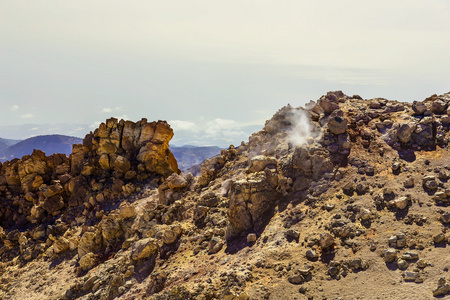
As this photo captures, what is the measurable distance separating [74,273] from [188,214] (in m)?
10.4

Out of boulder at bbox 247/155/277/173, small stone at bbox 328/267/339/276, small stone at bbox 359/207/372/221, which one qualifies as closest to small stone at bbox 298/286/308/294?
small stone at bbox 328/267/339/276

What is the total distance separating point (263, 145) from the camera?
72.4 ft

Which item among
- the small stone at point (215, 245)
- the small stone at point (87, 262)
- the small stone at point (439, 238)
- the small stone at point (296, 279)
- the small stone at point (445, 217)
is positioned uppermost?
the small stone at point (445, 217)

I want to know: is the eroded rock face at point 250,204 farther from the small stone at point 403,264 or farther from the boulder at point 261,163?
the small stone at point 403,264

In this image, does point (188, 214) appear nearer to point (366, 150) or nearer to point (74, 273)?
point (74, 273)

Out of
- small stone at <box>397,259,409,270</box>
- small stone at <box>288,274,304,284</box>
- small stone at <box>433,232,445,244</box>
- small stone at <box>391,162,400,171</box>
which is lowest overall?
small stone at <box>288,274,304,284</box>

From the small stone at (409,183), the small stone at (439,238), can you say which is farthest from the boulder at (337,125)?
the small stone at (439,238)

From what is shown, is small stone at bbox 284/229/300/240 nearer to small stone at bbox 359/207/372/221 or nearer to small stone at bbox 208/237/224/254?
small stone at bbox 359/207/372/221

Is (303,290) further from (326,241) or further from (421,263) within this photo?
(421,263)

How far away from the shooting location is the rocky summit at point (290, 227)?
433 inches

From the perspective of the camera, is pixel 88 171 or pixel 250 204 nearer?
pixel 250 204

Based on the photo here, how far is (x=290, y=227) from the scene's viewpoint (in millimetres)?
13867

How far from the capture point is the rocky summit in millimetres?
11000

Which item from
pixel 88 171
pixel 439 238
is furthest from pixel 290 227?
pixel 88 171
